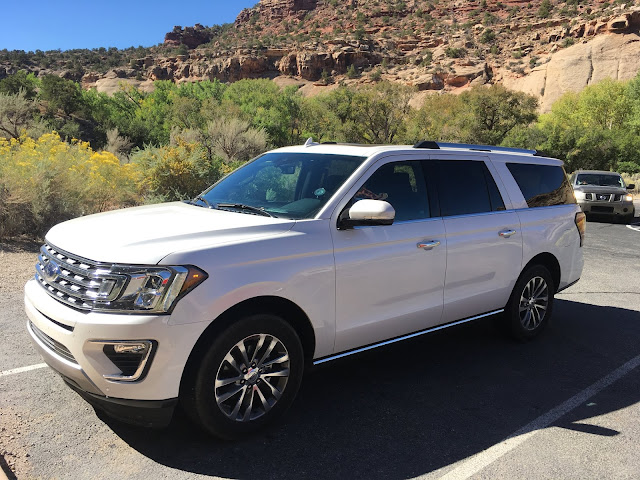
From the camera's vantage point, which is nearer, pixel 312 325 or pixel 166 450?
pixel 166 450

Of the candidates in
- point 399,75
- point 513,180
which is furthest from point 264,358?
point 399,75

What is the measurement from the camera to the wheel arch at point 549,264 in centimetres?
534

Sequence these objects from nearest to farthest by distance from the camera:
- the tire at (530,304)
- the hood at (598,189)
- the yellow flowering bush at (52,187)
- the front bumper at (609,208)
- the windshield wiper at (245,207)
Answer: the windshield wiper at (245,207) → the tire at (530,304) → the yellow flowering bush at (52,187) → the front bumper at (609,208) → the hood at (598,189)

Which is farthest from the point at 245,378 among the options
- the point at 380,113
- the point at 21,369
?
the point at 380,113

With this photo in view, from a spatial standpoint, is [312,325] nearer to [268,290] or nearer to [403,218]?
[268,290]

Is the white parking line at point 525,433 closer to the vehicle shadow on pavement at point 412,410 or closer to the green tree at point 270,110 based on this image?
the vehicle shadow on pavement at point 412,410

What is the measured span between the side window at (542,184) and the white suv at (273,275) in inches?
4.1

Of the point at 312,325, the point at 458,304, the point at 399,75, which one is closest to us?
the point at 312,325

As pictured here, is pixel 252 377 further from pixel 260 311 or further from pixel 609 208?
pixel 609 208

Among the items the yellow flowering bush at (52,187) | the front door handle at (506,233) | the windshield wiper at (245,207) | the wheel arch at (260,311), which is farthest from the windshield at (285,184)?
the yellow flowering bush at (52,187)

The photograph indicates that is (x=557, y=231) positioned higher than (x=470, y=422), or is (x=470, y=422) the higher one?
(x=557, y=231)

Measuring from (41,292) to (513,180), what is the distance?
14.0 feet

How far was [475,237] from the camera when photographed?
4.56m

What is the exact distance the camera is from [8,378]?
410cm
